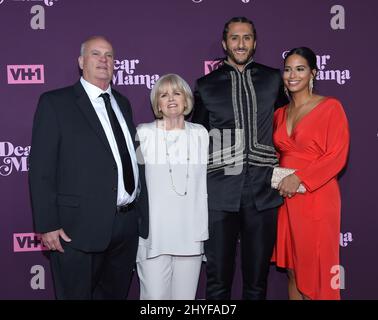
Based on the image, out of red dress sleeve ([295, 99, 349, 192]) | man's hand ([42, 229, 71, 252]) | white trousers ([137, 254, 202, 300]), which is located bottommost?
white trousers ([137, 254, 202, 300])

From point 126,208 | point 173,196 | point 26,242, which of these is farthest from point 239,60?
point 26,242

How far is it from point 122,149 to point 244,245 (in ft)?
2.95

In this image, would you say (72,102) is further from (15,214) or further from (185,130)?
(15,214)

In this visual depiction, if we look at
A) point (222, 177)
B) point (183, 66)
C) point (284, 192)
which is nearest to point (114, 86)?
point (183, 66)

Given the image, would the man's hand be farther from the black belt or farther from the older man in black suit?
the black belt

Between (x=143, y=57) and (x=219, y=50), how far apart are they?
1.63 ft

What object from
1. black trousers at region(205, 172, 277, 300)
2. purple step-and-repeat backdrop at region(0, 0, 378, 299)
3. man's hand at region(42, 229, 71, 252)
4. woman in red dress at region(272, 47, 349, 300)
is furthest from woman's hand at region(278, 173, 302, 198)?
man's hand at region(42, 229, 71, 252)

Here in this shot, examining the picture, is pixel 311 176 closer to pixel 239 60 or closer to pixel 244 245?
pixel 244 245

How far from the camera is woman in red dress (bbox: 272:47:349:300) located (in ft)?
8.14

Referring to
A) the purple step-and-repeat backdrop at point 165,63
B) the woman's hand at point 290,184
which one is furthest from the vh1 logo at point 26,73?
the woman's hand at point 290,184

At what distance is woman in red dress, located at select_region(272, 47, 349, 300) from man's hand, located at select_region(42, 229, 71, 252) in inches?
45.2

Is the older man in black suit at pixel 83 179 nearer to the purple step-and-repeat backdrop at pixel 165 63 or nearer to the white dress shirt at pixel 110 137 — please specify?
the white dress shirt at pixel 110 137

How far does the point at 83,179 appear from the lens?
7.10ft

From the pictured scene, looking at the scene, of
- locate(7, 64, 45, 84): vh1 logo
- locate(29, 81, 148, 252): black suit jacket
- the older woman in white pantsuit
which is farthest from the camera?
locate(7, 64, 45, 84): vh1 logo
